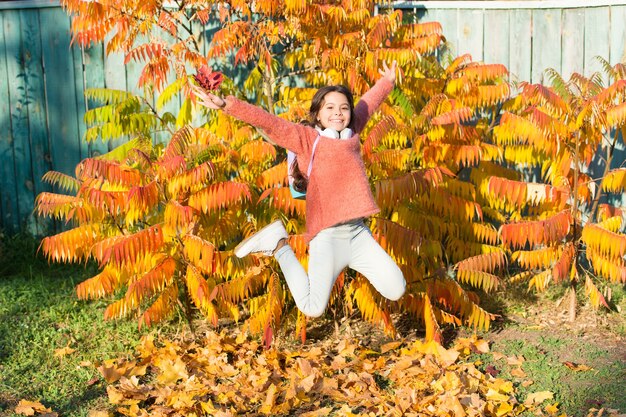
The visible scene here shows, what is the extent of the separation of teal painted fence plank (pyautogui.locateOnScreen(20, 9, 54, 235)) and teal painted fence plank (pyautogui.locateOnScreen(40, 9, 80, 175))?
7cm

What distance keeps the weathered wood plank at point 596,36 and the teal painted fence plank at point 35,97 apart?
5637 millimetres

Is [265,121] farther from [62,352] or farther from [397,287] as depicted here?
[62,352]

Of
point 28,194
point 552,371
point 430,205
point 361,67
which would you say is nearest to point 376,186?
point 430,205

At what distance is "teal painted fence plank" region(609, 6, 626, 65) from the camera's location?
8.22 meters

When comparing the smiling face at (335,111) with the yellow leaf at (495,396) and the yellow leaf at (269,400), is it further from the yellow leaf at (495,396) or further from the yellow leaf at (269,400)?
the yellow leaf at (495,396)

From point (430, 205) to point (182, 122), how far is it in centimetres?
239

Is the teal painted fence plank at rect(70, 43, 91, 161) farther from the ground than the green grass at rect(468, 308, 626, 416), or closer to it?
farther from the ground

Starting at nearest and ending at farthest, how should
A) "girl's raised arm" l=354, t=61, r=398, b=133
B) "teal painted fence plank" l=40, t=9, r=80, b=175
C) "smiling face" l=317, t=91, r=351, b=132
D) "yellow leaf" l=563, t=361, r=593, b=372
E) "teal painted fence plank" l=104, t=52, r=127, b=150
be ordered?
"smiling face" l=317, t=91, r=351, b=132 → "girl's raised arm" l=354, t=61, r=398, b=133 → "yellow leaf" l=563, t=361, r=593, b=372 → "teal painted fence plank" l=104, t=52, r=127, b=150 → "teal painted fence plank" l=40, t=9, r=80, b=175

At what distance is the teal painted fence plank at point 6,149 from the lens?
932cm

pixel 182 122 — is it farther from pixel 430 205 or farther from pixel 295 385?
pixel 295 385

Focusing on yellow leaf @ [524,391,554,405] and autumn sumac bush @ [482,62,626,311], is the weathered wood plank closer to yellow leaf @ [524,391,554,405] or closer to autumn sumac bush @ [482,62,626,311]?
autumn sumac bush @ [482,62,626,311]

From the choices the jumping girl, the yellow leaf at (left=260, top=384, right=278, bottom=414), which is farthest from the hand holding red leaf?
the yellow leaf at (left=260, top=384, right=278, bottom=414)

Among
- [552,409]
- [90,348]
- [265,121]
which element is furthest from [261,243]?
[552,409]

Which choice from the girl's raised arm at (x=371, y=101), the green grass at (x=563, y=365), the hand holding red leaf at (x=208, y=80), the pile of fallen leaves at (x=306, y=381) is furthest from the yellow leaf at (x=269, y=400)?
the hand holding red leaf at (x=208, y=80)
